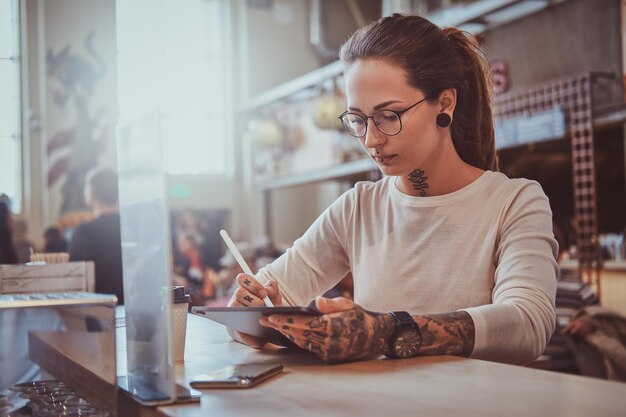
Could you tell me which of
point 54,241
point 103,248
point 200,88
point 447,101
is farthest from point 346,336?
point 200,88

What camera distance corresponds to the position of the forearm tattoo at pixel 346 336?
1101 mm

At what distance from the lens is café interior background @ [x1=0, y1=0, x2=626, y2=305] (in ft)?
17.2

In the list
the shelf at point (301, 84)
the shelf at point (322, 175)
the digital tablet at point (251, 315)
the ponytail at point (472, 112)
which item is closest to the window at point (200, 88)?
the shelf at point (301, 84)

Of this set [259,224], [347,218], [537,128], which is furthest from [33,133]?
[347,218]

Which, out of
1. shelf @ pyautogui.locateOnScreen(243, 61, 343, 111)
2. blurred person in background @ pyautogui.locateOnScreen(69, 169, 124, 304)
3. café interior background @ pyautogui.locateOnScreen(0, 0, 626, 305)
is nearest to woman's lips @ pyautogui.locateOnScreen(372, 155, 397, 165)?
blurred person in background @ pyautogui.locateOnScreen(69, 169, 124, 304)

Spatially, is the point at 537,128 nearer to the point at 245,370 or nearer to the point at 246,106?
the point at 245,370

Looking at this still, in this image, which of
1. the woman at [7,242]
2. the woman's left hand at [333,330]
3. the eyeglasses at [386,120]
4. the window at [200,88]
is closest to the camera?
the woman's left hand at [333,330]

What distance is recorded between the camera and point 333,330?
3.60 feet

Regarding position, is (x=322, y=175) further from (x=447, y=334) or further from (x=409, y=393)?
(x=409, y=393)

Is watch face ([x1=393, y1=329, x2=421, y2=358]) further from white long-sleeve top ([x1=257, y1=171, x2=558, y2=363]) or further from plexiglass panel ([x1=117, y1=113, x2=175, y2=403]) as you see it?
plexiglass panel ([x1=117, y1=113, x2=175, y2=403])

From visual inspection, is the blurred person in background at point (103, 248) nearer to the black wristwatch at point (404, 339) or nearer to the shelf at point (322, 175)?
the black wristwatch at point (404, 339)

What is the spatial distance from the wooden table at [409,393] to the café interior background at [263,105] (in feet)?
12.5

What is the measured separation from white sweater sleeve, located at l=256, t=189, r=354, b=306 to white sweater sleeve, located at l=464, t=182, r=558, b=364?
443 mm

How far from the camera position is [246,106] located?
9586 mm
